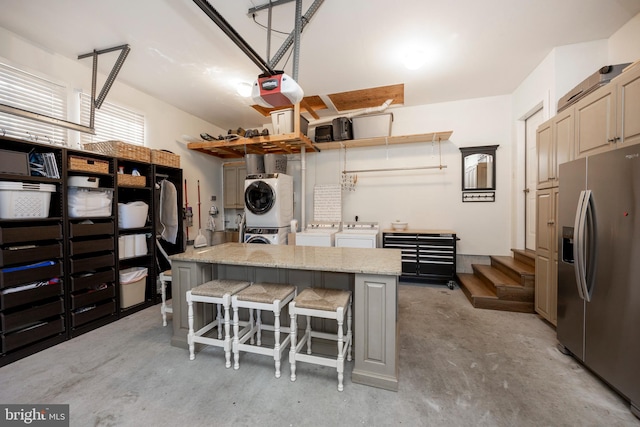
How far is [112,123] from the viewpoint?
331 centimetres

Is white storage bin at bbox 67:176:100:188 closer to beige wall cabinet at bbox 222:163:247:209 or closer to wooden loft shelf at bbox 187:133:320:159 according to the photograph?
wooden loft shelf at bbox 187:133:320:159

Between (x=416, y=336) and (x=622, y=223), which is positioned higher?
(x=622, y=223)

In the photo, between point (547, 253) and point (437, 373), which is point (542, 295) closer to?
point (547, 253)

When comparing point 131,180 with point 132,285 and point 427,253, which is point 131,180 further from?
point 427,253

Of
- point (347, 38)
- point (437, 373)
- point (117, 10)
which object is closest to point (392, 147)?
point (347, 38)

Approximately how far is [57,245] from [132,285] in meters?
0.92

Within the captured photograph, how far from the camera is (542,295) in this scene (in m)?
2.70

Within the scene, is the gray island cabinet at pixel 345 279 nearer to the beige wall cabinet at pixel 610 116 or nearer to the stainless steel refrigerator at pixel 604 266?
the stainless steel refrigerator at pixel 604 266

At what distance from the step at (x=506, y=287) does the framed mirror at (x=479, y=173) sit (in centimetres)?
131

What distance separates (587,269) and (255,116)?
4.89 m

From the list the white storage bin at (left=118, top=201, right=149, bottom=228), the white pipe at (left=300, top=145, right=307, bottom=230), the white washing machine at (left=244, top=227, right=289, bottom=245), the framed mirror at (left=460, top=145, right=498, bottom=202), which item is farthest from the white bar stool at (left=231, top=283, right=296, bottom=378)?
the framed mirror at (left=460, top=145, right=498, bottom=202)

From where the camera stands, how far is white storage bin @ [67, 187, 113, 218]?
2.53 metres

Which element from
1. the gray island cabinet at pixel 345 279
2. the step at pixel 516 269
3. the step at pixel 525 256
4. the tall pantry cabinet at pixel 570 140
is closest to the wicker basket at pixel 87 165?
the gray island cabinet at pixel 345 279

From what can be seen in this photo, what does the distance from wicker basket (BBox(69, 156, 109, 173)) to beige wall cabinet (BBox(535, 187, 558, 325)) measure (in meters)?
4.78
